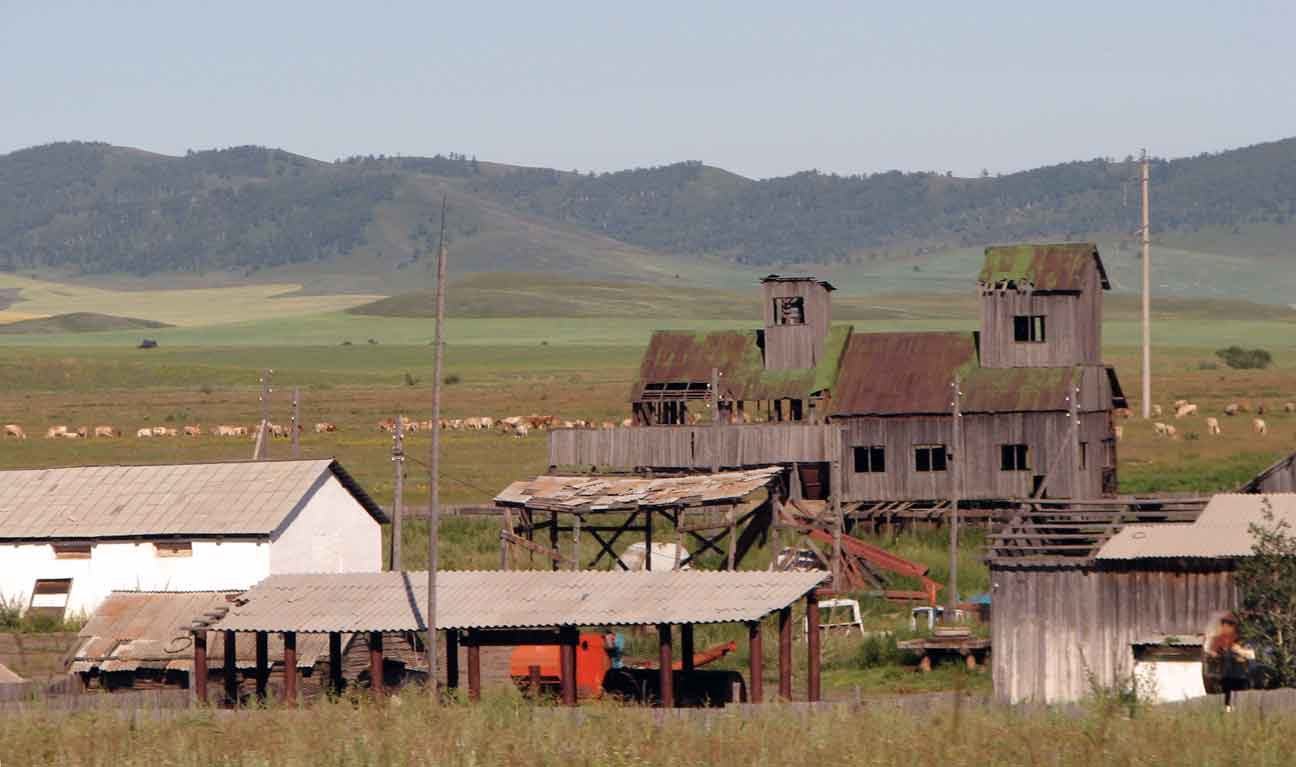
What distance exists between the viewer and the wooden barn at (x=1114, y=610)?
39000 millimetres

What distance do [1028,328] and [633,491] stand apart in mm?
16409

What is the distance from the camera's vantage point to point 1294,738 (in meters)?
23.3

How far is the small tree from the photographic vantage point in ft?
115

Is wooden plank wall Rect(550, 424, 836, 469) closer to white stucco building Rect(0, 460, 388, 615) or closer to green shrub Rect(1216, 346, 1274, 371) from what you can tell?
white stucco building Rect(0, 460, 388, 615)

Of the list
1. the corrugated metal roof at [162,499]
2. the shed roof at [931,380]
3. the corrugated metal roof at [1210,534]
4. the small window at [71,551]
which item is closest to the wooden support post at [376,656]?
the corrugated metal roof at [1210,534]

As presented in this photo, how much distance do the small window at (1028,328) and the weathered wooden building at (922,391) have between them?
40 millimetres

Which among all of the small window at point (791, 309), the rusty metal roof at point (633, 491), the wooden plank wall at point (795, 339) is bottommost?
the rusty metal roof at point (633, 491)

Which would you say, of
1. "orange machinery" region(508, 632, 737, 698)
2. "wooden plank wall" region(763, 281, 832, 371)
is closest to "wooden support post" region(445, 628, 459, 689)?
"orange machinery" region(508, 632, 737, 698)

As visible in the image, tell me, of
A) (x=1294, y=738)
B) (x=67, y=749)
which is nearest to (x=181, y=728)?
(x=67, y=749)

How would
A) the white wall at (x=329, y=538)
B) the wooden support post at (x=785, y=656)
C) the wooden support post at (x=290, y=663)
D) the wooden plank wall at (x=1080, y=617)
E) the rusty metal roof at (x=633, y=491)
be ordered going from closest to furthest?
the wooden support post at (x=785, y=656), the wooden support post at (x=290, y=663), the wooden plank wall at (x=1080, y=617), the rusty metal roof at (x=633, y=491), the white wall at (x=329, y=538)

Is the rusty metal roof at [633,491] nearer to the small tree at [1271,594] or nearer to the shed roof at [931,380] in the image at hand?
the shed roof at [931,380]

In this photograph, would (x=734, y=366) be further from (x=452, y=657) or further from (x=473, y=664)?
(x=473, y=664)

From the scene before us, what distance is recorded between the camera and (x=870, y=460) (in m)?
65.3

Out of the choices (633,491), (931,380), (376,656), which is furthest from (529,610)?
(931,380)
